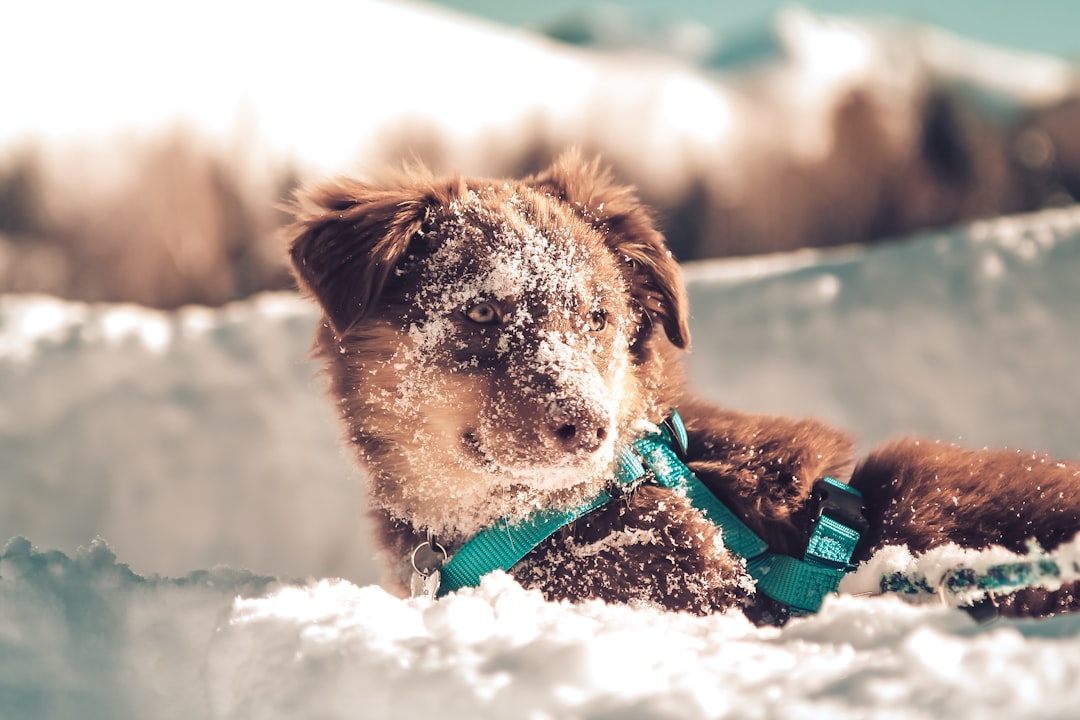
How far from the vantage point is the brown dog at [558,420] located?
210 centimetres

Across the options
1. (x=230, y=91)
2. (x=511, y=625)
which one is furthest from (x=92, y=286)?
(x=511, y=625)

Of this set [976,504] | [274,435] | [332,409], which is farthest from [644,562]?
[274,435]

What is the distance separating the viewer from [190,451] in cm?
460

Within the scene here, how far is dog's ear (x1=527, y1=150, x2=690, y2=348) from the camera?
254 cm

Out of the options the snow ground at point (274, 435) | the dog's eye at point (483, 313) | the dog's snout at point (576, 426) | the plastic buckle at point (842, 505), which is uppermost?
the dog's eye at point (483, 313)

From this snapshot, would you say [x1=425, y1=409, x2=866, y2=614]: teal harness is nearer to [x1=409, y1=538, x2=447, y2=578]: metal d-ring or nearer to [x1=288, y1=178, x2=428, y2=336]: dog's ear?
[x1=409, y1=538, x2=447, y2=578]: metal d-ring

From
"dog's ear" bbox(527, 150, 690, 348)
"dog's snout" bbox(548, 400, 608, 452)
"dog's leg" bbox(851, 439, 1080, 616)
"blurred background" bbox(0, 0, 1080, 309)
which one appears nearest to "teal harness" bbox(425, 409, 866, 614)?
"dog's leg" bbox(851, 439, 1080, 616)

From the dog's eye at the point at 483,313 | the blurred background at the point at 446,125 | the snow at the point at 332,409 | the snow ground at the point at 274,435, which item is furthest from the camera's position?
the blurred background at the point at 446,125

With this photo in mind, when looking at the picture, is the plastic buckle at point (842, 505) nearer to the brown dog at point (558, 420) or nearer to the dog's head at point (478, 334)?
the brown dog at point (558, 420)

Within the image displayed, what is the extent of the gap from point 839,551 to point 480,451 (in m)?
0.97

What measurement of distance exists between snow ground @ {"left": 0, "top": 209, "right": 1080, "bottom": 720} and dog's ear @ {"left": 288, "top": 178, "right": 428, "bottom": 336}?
0.69 metres

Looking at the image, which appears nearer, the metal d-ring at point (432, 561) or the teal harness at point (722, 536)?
the teal harness at point (722, 536)

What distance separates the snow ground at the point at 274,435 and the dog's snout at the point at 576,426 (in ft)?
1.22

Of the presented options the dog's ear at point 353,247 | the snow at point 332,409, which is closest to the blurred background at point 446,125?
the snow at point 332,409
